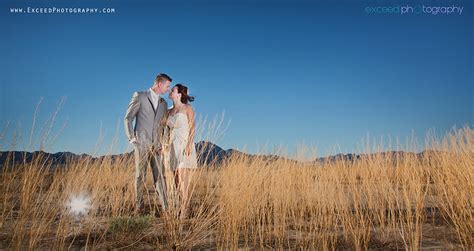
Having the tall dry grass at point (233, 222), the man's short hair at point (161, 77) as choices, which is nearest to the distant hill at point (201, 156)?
the tall dry grass at point (233, 222)

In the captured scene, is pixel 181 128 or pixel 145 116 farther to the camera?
pixel 145 116

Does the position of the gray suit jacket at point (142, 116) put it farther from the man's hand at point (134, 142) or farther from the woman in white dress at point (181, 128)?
the woman in white dress at point (181, 128)

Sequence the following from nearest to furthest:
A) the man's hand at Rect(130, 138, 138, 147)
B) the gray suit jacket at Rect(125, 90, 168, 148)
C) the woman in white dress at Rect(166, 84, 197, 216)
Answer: the woman in white dress at Rect(166, 84, 197, 216) < the man's hand at Rect(130, 138, 138, 147) < the gray suit jacket at Rect(125, 90, 168, 148)

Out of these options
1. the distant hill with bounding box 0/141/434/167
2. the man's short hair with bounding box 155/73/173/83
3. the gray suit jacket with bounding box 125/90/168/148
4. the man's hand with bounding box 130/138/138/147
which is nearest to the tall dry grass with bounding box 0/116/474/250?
the distant hill with bounding box 0/141/434/167

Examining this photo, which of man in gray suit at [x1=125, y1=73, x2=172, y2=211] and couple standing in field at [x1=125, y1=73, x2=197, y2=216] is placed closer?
couple standing in field at [x1=125, y1=73, x2=197, y2=216]

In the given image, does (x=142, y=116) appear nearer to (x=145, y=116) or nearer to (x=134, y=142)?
(x=145, y=116)

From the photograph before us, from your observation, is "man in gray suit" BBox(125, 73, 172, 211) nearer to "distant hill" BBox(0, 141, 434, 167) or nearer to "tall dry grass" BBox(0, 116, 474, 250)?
"distant hill" BBox(0, 141, 434, 167)

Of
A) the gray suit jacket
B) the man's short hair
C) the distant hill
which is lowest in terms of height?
the distant hill

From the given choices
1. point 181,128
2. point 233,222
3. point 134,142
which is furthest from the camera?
point 134,142

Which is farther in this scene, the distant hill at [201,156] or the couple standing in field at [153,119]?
the couple standing in field at [153,119]

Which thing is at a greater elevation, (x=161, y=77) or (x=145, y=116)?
(x=161, y=77)

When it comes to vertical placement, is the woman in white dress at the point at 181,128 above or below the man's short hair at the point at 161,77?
below

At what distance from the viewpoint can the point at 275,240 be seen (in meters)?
2.58

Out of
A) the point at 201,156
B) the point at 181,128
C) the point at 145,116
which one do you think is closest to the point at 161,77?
the point at 145,116
